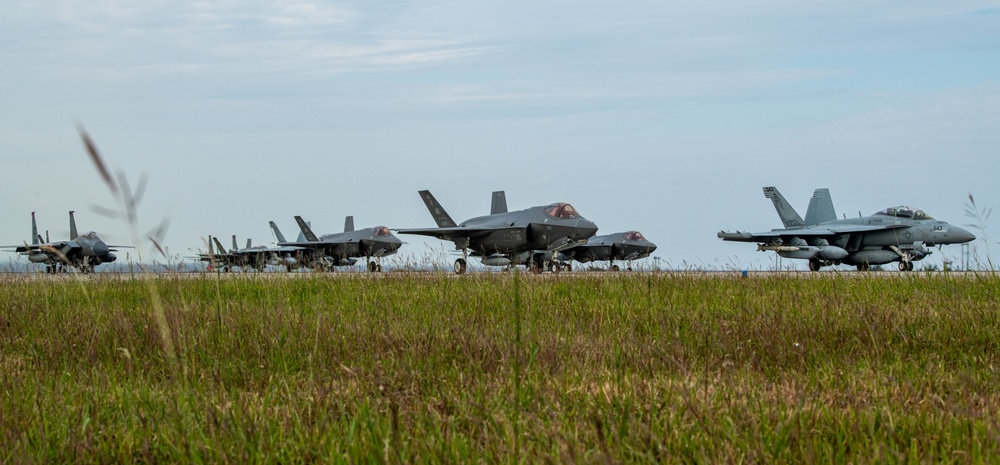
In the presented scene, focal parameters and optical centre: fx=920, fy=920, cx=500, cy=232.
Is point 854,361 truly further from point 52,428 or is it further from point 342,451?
point 52,428

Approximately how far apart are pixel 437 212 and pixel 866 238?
1496cm

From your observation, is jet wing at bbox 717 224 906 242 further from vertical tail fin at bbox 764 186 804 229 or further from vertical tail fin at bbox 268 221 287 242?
vertical tail fin at bbox 268 221 287 242

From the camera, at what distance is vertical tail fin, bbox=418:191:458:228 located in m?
31.8

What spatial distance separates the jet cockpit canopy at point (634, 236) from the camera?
133ft

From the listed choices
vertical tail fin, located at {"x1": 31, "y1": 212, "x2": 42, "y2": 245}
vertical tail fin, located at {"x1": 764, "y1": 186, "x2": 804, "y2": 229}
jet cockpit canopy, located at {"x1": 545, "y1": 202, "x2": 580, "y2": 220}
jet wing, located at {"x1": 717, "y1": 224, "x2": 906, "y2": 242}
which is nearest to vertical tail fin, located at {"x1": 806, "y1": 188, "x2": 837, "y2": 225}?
vertical tail fin, located at {"x1": 764, "y1": 186, "x2": 804, "y2": 229}

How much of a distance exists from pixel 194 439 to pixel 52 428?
2.34 feet

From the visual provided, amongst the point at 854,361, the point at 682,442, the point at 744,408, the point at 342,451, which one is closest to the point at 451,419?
the point at 342,451

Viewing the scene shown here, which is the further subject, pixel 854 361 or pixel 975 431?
pixel 854 361

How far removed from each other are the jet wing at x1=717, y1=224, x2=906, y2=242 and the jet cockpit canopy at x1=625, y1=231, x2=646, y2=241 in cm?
503

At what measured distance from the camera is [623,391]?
3.82m

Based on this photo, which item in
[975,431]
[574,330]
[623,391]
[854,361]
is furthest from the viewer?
[574,330]

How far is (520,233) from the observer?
26.7 metres

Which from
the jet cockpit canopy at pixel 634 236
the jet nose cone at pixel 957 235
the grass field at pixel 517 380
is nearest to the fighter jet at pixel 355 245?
the jet cockpit canopy at pixel 634 236

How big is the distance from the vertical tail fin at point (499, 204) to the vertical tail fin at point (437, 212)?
4.65ft
